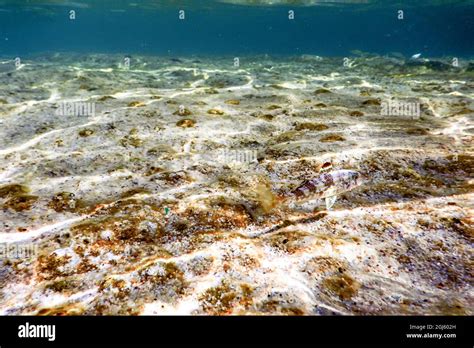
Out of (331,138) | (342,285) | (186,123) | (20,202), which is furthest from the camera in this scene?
(186,123)

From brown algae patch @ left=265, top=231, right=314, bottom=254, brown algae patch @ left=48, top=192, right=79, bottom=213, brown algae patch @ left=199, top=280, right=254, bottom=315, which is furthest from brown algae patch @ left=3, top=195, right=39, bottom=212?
brown algae patch @ left=265, top=231, right=314, bottom=254

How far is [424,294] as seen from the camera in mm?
2912

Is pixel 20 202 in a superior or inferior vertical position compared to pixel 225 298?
superior

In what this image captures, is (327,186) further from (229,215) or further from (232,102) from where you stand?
(232,102)

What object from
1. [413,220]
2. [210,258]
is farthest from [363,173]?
[210,258]

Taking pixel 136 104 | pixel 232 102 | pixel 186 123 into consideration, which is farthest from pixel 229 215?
pixel 136 104

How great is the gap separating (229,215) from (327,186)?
4.31ft

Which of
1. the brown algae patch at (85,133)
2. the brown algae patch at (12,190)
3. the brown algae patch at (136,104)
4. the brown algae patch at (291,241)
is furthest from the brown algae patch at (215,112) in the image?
the brown algae patch at (291,241)

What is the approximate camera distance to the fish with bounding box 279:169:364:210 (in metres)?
4.07

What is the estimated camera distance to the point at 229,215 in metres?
4.27

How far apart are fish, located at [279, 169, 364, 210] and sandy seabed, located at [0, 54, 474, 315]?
25 centimetres

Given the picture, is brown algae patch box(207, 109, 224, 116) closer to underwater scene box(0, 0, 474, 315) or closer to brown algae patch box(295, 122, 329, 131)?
underwater scene box(0, 0, 474, 315)

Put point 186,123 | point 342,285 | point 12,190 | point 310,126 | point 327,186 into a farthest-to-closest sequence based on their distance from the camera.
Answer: point 186,123 → point 310,126 → point 12,190 → point 327,186 → point 342,285
